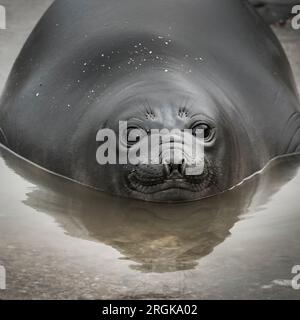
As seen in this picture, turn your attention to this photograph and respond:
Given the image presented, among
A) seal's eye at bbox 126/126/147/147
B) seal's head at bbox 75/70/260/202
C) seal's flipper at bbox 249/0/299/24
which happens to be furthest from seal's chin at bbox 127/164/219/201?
seal's flipper at bbox 249/0/299/24

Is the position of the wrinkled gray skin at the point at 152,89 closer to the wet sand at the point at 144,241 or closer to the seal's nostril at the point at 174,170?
the seal's nostril at the point at 174,170

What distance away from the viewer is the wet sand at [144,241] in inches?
161

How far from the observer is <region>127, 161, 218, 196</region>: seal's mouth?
4.98 metres

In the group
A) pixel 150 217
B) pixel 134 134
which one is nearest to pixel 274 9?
pixel 134 134

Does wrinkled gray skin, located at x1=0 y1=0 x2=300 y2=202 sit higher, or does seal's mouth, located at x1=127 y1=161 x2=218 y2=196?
wrinkled gray skin, located at x1=0 y1=0 x2=300 y2=202

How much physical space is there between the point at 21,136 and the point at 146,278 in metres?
1.87

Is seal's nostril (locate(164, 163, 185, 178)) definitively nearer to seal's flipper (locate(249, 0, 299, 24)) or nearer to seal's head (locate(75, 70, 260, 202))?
seal's head (locate(75, 70, 260, 202))

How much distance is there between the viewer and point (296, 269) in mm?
4312

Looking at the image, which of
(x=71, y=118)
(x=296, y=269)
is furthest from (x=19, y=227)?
(x=296, y=269)

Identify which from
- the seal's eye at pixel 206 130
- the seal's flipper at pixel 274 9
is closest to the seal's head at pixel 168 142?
the seal's eye at pixel 206 130

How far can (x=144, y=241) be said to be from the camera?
4.63 metres

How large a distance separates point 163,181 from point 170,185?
47 millimetres

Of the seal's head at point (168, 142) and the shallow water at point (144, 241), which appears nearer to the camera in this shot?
the shallow water at point (144, 241)

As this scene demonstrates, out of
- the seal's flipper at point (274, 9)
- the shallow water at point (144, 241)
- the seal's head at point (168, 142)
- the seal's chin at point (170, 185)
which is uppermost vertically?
the seal's flipper at point (274, 9)
